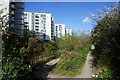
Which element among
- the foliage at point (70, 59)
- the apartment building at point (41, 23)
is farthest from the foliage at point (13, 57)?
the apartment building at point (41, 23)

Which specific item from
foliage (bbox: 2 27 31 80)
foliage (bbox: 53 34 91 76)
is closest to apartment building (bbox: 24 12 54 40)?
foliage (bbox: 53 34 91 76)

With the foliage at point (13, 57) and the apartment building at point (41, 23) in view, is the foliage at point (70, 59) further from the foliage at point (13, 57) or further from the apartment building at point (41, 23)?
the apartment building at point (41, 23)

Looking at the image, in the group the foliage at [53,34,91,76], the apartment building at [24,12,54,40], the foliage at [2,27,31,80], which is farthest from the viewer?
the apartment building at [24,12,54,40]

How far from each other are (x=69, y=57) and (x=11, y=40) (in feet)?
11.6

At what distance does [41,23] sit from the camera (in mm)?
33594

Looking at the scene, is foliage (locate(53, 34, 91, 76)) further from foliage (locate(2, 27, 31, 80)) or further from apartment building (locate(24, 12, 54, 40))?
apartment building (locate(24, 12, 54, 40))

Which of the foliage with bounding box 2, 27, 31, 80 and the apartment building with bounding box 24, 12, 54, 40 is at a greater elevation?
the apartment building with bounding box 24, 12, 54, 40

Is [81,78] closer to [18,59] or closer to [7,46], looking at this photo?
[18,59]

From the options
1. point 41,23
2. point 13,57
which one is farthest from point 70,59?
point 41,23

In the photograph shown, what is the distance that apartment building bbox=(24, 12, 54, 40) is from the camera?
3042cm

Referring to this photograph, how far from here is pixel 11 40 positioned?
2.76 metres

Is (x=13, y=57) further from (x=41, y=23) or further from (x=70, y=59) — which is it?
(x=41, y=23)

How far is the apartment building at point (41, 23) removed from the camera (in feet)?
99.8

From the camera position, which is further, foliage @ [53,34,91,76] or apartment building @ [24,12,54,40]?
apartment building @ [24,12,54,40]
